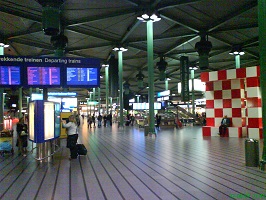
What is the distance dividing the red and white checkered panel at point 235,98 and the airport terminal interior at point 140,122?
0.18ft

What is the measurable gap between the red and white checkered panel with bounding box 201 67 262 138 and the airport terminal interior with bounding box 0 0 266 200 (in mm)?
55

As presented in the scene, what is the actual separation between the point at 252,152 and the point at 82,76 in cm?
672

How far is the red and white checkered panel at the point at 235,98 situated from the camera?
13797 mm

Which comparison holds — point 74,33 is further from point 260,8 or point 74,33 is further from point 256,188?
point 256,188

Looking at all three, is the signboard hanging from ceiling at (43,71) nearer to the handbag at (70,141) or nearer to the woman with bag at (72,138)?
the woman with bag at (72,138)

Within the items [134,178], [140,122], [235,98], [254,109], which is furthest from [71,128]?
[140,122]

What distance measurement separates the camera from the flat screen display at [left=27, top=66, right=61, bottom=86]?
1036cm

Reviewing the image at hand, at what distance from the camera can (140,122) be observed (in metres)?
28.3

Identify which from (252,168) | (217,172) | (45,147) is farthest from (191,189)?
(45,147)

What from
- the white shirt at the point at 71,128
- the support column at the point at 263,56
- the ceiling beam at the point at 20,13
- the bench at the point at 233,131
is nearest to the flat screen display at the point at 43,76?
the white shirt at the point at 71,128

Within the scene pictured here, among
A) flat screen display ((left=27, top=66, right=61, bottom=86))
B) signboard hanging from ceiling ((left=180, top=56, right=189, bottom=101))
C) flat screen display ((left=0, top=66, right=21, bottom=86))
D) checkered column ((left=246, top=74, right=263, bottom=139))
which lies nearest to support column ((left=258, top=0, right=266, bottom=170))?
flat screen display ((left=27, top=66, right=61, bottom=86))

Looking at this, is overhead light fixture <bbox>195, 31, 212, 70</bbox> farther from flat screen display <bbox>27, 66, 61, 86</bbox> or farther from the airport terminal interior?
flat screen display <bbox>27, 66, 61, 86</bbox>

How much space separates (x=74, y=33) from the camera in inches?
918

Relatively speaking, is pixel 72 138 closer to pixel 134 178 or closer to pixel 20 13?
pixel 134 178
